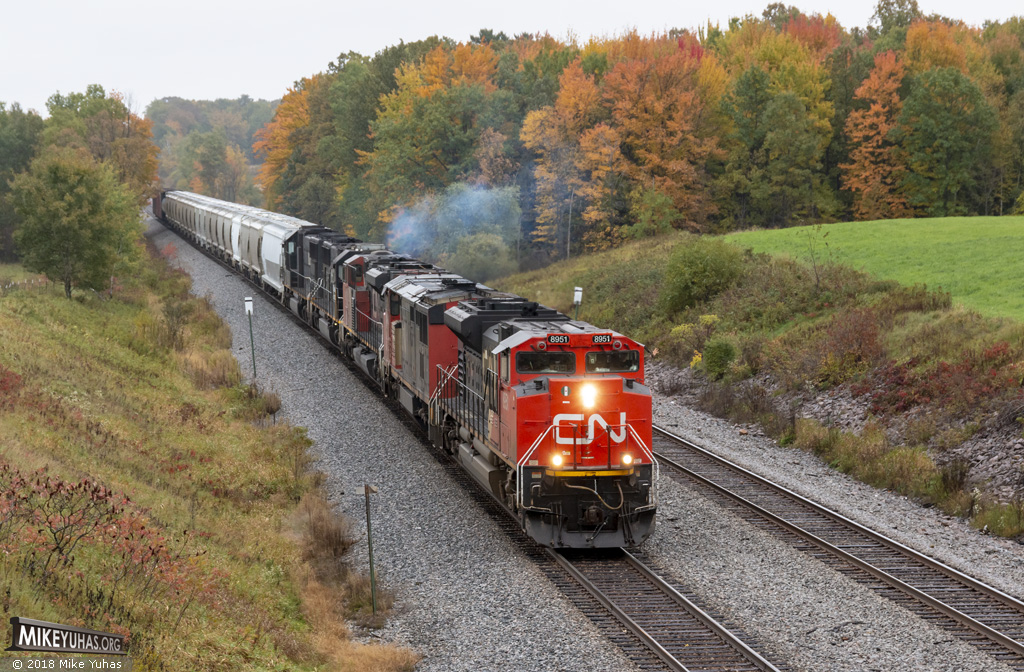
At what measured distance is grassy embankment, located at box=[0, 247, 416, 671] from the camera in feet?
33.6

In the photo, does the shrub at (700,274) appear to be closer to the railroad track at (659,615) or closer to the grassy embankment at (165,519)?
the grassy embankment at (165,519)

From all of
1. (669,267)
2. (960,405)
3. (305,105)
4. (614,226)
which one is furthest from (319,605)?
(305,105)

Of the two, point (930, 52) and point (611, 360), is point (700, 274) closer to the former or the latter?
point (611, 360)

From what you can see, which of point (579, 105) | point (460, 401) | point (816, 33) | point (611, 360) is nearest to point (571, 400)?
point (611, 360)

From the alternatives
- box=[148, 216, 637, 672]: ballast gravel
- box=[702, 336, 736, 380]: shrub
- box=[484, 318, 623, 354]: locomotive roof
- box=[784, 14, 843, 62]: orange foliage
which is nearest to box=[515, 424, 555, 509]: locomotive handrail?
box=[148, 216, 637, 672]: ballast gravel

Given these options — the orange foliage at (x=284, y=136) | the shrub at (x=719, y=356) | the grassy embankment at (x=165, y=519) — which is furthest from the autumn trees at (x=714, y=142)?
the orange foliage at (x=284, y=136)

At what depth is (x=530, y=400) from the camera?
14.1 m

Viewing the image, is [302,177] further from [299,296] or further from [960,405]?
[960,405]

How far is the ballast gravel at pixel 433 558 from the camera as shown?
1149cm

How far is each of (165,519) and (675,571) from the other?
316 inches

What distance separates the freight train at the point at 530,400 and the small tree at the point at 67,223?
17.8m

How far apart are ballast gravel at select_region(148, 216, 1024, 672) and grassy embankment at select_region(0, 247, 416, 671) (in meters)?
0.94

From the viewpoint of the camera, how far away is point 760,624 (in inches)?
475

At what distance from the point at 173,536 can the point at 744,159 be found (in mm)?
46017
